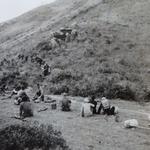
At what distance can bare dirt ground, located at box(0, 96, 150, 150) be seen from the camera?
1353 centimetres

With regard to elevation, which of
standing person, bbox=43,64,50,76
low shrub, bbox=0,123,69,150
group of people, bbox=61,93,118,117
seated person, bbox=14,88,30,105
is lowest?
low shrub, bbox=0,123,69,150

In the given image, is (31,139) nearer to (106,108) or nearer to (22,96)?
(106,108)

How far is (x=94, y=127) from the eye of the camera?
15922mm

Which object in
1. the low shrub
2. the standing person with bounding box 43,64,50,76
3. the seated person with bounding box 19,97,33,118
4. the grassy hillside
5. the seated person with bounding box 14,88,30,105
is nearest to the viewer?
the low shrub

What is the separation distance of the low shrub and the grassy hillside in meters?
9.70

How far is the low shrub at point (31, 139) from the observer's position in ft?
43.4

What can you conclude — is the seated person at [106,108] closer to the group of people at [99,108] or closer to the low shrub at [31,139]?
the group of people at [99,108]

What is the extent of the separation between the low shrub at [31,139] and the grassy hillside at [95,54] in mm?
9696

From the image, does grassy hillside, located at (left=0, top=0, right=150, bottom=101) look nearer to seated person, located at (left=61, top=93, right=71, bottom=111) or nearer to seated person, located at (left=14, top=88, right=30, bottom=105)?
seated person, located at (left=61, top=93, right=71, bottom=111)

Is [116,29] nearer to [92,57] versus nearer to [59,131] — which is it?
[92,57]

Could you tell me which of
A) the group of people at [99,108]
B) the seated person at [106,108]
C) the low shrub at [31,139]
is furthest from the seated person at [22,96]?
the low shrub at [31,139]

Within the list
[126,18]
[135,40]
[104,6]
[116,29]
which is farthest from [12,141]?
[104,6]

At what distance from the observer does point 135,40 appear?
3328 centimetres

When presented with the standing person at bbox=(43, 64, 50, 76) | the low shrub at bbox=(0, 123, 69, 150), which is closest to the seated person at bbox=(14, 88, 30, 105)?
the low shrub at bbox=(0, 123, 69, 150)
